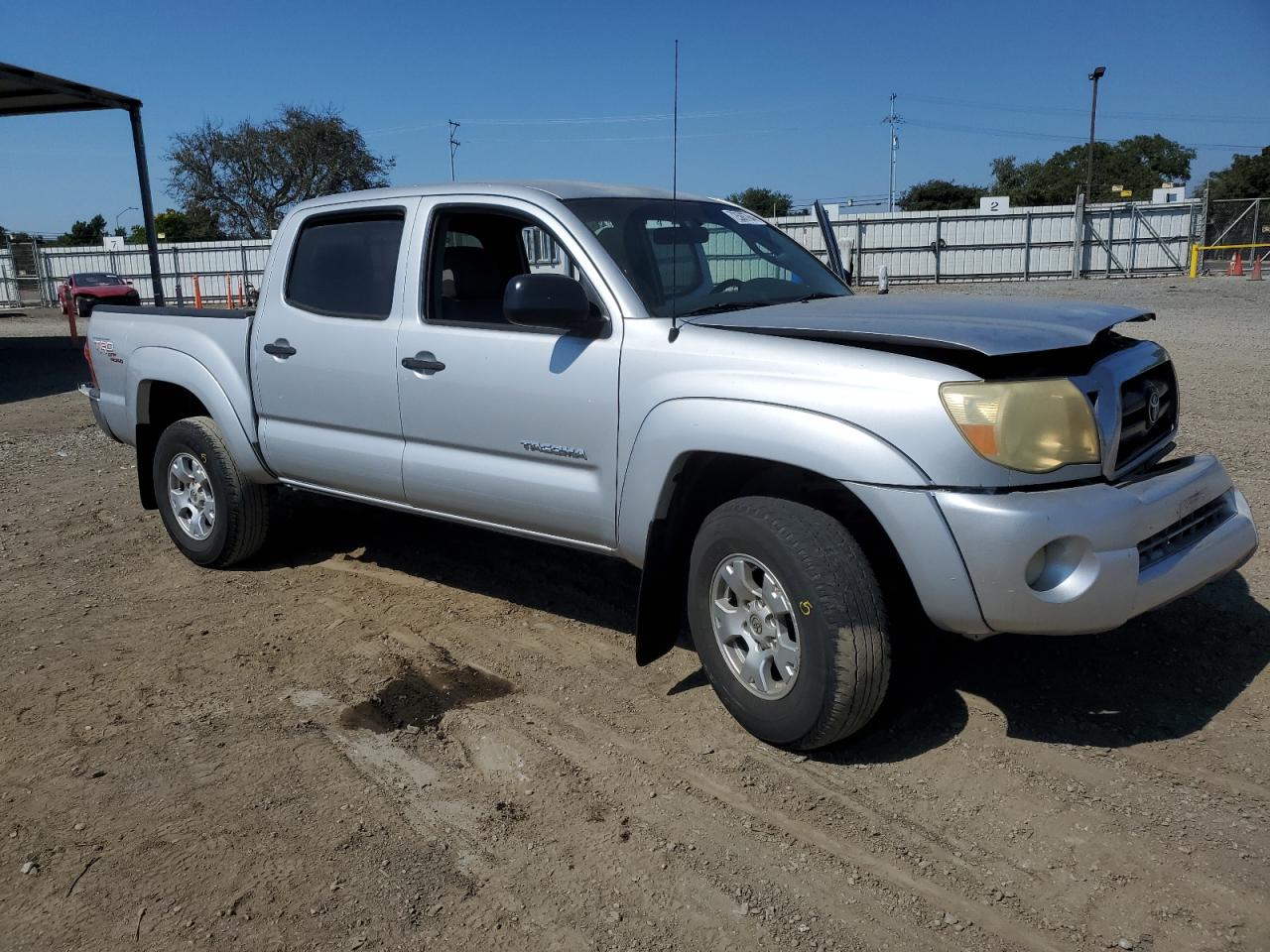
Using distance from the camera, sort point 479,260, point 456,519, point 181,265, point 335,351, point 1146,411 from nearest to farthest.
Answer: point 1146,411, point 456,519, point 335,351, point 479,260, point 181,265

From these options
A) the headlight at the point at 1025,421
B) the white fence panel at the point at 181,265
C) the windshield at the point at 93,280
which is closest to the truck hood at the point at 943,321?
the headlight at the point at 1025,421

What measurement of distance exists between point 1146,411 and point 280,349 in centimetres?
375

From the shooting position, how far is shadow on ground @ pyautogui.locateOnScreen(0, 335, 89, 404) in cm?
1427

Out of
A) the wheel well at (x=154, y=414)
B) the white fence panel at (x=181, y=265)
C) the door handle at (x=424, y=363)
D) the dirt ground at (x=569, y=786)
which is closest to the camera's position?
the dirt ground at (x=569, y=786)

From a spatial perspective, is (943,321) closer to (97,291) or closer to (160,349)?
(160,349)

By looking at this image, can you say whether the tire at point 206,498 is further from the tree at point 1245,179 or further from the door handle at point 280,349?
the tree at point 1245,179

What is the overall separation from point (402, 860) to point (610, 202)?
2710 mm

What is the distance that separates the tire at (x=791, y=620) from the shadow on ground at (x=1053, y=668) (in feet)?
0.77

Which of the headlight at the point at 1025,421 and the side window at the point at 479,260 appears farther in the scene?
the side window at the point at 479,260

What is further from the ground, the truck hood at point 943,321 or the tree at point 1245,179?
the tree at point 1245,179

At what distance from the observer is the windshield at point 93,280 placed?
2986 centimetres

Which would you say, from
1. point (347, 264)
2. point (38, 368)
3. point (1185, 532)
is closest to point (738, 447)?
point (1185, 532)

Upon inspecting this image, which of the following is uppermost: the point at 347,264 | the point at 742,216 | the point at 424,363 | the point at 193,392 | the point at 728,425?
the point at 742,216

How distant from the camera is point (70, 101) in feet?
63.9
